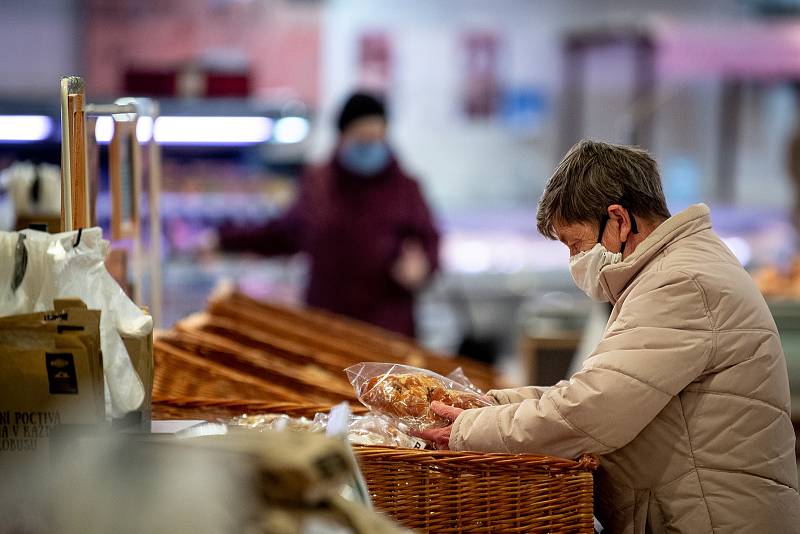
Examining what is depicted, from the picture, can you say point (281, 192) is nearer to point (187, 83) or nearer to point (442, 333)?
point (187, 83)

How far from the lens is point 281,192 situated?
714cm

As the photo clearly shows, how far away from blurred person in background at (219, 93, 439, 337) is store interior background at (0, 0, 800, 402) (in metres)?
1.12

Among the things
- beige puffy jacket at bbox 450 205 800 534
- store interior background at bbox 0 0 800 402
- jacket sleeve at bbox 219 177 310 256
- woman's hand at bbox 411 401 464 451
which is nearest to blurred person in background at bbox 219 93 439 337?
jacket sleeve at bbox 219 177 310 256

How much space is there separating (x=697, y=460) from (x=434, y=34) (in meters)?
7.52

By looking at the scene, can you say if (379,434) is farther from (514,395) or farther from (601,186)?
(601,186)

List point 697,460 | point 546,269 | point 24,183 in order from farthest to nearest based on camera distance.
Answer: point 546,269 → point 24,183 → point 697,460

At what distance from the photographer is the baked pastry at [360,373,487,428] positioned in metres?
2.24

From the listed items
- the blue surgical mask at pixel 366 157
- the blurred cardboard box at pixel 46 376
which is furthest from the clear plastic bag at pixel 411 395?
the blue surgical mask at pixel 366 157

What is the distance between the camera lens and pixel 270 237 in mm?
5980

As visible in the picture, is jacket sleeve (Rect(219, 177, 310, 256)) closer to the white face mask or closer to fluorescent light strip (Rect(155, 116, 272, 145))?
fluorescent light strip (Rect(155, 116, 272, 145))

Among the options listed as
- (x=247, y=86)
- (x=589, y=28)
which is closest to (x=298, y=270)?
(x=247, y=86)

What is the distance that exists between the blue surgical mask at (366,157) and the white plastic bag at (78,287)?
11.8 feet

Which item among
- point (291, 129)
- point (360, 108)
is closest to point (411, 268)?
point (360, 108)

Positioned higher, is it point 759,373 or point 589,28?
point 589,28
